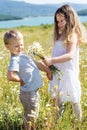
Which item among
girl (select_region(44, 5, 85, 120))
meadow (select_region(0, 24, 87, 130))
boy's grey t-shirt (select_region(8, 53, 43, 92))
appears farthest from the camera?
girl (select_region(44, 5, 85, 120))

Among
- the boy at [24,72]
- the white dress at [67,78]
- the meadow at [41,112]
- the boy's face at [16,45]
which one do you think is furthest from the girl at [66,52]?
the boy's face at [16,45]

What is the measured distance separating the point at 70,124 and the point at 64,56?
2.22 feet

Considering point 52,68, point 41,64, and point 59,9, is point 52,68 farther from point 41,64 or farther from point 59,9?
point 59,9

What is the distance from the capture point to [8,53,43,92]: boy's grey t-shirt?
496 centimetres

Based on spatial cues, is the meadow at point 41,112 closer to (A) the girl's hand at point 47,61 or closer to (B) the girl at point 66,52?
(B) the girl at point 66,52

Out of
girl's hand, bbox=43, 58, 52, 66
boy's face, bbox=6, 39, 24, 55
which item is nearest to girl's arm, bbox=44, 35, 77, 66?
girl's hand, bbox=43, 58, 52, 66

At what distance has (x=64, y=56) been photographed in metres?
5.11

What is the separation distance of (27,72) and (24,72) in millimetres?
29

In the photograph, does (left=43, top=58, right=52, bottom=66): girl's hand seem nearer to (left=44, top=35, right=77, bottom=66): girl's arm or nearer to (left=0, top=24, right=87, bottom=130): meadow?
(left=44, top=35, right=77, bottom=66): girl's arm

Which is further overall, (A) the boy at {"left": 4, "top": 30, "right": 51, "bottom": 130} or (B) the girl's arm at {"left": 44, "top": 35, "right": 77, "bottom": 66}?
(B) the girl's arm at {"left": 44, "top": 35, "right": 77, "bottom": 66}

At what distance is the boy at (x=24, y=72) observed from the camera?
194 inches

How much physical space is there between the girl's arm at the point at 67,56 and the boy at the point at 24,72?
134 mm

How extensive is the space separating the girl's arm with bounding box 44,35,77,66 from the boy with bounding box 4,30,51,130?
0.44 feet

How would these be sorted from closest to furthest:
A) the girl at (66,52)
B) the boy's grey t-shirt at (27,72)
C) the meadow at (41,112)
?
the meadow at (41,112) < the boy's grey t-shirt at (27,72) < the girl at (66,52)
